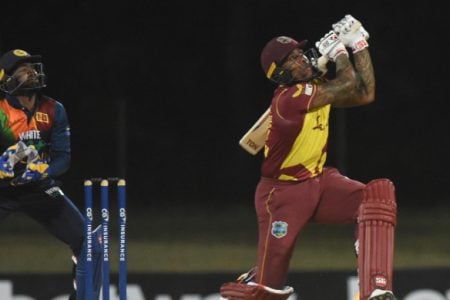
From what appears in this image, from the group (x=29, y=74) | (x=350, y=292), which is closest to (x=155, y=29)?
(x=350, y=292)

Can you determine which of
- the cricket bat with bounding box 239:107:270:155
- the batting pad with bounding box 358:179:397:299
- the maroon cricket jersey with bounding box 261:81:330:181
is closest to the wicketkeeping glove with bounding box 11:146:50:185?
the cricket bat with bounding box 239:107:270:155

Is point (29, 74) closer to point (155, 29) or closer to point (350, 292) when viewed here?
point (350, 292)

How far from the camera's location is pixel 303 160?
252 inches

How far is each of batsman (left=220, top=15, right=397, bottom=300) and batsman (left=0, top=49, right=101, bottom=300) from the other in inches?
33.7

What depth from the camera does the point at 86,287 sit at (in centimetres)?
644

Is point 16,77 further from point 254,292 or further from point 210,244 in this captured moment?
point 210,244

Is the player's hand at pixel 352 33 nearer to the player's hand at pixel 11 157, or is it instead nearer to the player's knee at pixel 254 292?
the player's knee at pixel 254 292

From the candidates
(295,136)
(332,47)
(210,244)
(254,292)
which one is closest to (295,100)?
(295,136)

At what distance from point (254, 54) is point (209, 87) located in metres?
0.56

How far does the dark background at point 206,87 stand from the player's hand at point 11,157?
5453mm

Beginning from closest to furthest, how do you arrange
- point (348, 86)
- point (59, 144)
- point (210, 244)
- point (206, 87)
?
point (348, 86) → point (59, 144) → point (210, 244) → point (206, 87)

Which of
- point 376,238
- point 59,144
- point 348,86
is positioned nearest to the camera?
point 376,238

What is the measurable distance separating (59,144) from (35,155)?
162 mm

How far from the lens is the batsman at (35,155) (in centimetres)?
671
